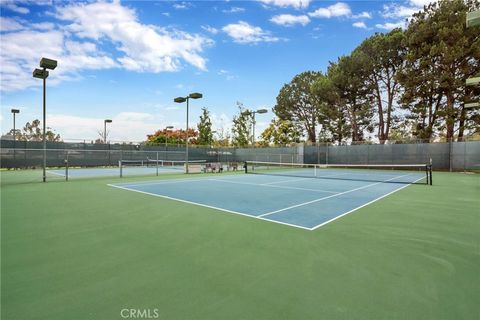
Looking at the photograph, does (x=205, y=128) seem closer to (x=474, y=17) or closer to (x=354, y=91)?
(x=354, y=91)

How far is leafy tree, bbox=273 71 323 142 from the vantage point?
38.5 m

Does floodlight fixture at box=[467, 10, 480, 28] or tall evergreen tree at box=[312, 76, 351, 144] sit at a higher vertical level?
tall evergreen tree at box=[312, 76, 351, 144]

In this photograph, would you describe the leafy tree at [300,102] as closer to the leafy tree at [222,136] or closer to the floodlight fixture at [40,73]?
the leafy tree at [222,136]

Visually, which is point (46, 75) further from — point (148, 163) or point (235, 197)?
point (148, 163)

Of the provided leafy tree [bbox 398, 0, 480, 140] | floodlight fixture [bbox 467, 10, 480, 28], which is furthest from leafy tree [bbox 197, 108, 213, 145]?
floodlight fixture [bbox 467, 10, 480, 28]

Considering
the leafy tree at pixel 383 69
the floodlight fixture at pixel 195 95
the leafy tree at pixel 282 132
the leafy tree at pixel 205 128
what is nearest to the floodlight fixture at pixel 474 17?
the floodlight fixture at pixel 195 95

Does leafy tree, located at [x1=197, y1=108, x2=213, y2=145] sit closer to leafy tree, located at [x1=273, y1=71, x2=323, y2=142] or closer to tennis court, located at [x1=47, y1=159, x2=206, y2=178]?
leafy tree, located at [x1=273, y1=71, x2=323, y2=142]

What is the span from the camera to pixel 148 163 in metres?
28.0

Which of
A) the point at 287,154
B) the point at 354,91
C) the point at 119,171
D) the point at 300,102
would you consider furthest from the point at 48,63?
the point at 300,102

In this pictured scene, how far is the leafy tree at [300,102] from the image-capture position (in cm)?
3853

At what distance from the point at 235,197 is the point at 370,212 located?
12.3ft

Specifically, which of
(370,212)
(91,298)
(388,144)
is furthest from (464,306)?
(388,144)

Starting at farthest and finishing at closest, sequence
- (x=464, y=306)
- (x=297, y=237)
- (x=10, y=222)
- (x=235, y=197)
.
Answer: (x=235, y=197)
(x=10, y=222)
(x=297, y=237)
(x=464, y=306)

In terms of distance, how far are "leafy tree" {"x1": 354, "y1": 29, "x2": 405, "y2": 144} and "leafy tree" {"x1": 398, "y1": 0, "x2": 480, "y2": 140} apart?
163cm
